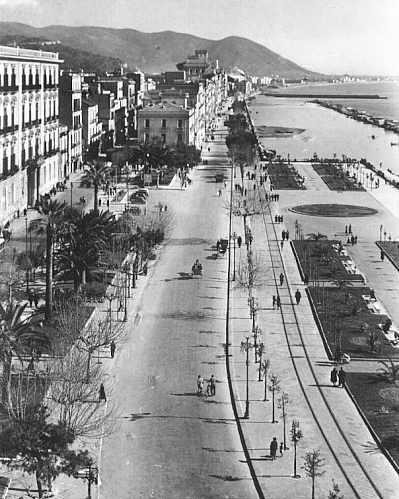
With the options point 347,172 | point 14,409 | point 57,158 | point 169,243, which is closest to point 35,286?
point 169,243

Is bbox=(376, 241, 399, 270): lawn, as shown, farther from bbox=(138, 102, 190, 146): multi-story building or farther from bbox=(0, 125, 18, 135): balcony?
bbox=(138, 102, 190, 146): multi-story building

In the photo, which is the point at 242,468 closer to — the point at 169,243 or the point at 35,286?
the point at 35,286

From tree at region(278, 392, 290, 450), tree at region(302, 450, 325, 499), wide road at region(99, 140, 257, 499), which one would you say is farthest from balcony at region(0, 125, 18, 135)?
tree at region(302, 450, 325, 499)

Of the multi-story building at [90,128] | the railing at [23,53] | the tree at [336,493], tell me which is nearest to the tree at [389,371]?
A: the tree at [336,493]

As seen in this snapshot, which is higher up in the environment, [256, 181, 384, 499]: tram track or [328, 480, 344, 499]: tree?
[328, 480, 344, 499]: tree

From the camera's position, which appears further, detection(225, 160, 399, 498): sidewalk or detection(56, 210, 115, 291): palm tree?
detection(56, 210, 115, 291): palm tree

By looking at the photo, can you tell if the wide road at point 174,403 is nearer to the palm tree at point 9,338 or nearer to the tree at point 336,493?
the tree at point 336,493
